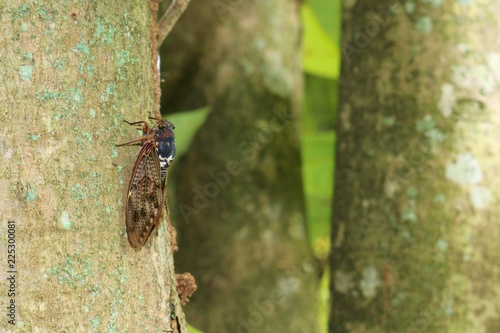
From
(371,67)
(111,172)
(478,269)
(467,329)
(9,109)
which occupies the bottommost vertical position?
(467,329)

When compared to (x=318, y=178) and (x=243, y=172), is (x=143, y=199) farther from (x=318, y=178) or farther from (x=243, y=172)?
(x=318, y=178)

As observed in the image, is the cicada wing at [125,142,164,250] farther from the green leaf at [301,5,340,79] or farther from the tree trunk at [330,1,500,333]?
the green leaf at [301,5,340,79]

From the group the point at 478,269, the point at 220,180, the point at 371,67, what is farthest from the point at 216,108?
Result: the point at 478,269

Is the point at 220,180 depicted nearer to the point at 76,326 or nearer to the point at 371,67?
the point at 371,67

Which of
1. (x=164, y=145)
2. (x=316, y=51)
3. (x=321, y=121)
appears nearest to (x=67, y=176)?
(x=164, y=145)

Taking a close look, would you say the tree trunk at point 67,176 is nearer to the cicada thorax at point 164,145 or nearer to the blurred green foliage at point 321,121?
the cicada thorax at point 164,145

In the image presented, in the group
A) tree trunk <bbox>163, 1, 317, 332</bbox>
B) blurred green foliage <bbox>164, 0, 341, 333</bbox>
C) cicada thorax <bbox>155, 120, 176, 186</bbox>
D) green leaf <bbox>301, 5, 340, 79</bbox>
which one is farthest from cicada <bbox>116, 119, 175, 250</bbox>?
green leaf <bbox>301, 5, 340, 79</bbox>

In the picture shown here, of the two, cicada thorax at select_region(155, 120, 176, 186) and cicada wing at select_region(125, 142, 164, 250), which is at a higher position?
cicada thorax at select_region(155, 120, 176, 186)
